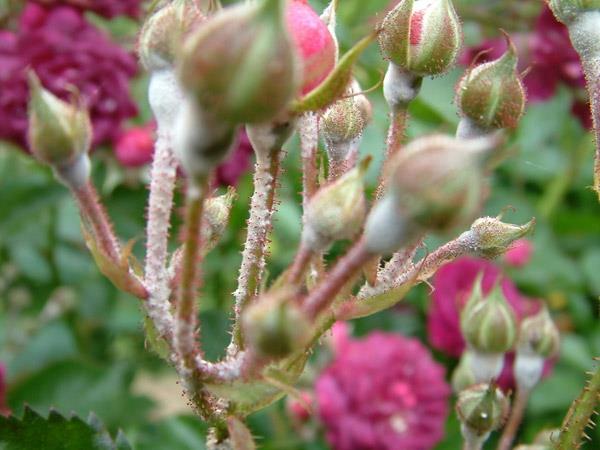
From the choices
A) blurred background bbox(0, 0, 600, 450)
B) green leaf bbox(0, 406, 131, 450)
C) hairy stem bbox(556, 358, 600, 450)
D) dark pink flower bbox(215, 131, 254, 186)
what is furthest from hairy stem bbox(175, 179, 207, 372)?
dark pink flower bbox(215, 131, 254, 186)

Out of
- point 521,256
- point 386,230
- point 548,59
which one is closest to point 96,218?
point 386,230

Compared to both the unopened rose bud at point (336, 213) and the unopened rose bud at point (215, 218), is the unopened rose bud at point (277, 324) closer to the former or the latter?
→ the unopened rose bud at point (336, 213)

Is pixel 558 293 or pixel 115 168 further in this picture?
pixel 558 293

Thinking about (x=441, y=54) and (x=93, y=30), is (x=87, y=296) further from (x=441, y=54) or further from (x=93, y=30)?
(x=441, y=54)

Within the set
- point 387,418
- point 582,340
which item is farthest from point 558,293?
point 387,418

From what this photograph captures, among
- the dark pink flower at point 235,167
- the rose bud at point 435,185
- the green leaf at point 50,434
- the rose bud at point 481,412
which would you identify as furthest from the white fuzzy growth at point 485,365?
the dark pink flower at point 235,167

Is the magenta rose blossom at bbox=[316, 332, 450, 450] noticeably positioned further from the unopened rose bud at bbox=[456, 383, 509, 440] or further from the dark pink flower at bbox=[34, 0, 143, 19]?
the dark pink flower at bbox=[34, 0, 143, 19]
